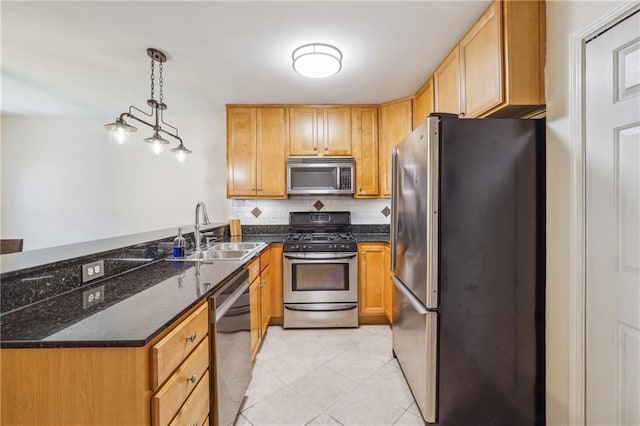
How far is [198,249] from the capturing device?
2221 mm

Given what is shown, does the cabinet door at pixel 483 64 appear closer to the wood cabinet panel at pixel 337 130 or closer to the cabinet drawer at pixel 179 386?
the wood cabinet panel at pixel 337 130

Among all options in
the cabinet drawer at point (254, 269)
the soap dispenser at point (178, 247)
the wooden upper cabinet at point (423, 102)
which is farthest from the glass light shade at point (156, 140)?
the wooden upper cabinet at point (423, 102)

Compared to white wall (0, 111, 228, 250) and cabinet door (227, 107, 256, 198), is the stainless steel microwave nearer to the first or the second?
cabinet door (227, 107, 256, 198)

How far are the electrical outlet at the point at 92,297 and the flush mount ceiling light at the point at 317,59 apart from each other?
6.24ft

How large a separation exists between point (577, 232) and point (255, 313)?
6.97ft

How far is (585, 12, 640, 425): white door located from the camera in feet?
3.54

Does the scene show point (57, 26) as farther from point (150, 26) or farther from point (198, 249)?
point (198, 249)

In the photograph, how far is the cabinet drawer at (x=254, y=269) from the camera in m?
2.03

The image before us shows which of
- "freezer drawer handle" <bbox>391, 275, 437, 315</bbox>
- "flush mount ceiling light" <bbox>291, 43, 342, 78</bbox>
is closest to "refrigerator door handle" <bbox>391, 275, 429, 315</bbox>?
"freezer drawer handle" <bbox>391, 275, 437, 315</bbox>

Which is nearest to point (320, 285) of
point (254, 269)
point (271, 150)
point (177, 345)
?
point (254, 269)

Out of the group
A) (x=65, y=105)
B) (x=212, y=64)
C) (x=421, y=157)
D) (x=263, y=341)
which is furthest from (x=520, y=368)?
(x=65, y=105)

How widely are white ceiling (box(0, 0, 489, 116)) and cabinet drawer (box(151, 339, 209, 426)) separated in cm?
189

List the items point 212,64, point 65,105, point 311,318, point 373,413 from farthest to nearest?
1. point 65,105
2. point 311,318
3. point 212,64
4. point 373,413

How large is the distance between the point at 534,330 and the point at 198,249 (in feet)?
7.80
